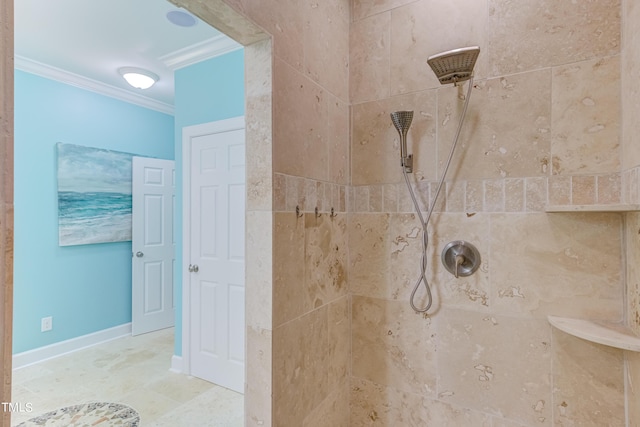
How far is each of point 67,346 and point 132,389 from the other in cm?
123

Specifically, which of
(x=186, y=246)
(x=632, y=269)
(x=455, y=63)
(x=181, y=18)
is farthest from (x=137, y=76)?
(x=632, y=269)

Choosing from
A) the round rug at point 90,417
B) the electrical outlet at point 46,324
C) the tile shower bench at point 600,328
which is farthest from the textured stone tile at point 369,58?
the electrical outlet at point 46,324

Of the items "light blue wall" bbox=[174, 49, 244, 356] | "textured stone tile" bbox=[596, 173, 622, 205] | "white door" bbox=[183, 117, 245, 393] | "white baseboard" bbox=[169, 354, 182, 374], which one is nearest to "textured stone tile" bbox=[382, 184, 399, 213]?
"textured stone tile" bbox=[596, 173, 622, 205]

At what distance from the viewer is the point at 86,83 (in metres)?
3.26

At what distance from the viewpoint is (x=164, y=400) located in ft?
7.61

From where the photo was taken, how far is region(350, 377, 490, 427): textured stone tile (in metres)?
1.35

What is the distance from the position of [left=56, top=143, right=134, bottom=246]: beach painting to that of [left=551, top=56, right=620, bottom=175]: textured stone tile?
3.82 m

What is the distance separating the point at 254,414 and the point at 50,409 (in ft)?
6.61

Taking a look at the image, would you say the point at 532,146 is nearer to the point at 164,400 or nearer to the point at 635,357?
the point at 635,357

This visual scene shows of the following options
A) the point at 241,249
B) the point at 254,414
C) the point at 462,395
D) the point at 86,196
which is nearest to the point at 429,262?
the point at 462,395

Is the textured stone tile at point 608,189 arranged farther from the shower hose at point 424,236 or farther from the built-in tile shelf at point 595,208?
the shower hose at point 424,236

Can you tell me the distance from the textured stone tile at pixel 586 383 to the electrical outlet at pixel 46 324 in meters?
3.89

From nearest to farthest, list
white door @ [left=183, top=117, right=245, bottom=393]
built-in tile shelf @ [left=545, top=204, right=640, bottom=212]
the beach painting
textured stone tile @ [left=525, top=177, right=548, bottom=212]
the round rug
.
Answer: built-in tile shelf @ [left=545, top=204, right=640, bottom=212] → textured stone tile @ [left=525, top=177, right=548, bottom=212] → the round rug → white door @ [left=183, top=117, right=245, bottom=393] → the beach painting

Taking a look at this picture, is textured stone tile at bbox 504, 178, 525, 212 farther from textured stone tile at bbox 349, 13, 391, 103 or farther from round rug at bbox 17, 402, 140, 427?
round rug at bbox 17, 402, 140, 427
